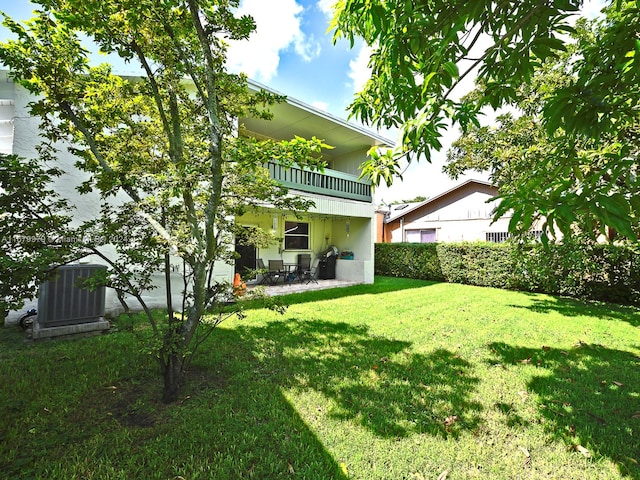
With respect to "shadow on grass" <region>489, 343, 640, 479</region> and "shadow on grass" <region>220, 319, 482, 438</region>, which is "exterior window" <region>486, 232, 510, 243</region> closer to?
"shadow on grass" <region>489, 343, 640, 479</region>

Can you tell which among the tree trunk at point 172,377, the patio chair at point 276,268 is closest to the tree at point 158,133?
the tree trunk at point 172,377

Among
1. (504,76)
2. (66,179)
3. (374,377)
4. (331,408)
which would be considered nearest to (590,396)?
(374,377)

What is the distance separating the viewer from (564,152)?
87.9 inches

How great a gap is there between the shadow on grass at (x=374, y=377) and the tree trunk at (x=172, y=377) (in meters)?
1.12

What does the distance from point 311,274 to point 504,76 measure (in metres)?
11.0

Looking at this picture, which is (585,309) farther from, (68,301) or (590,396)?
(68,301)

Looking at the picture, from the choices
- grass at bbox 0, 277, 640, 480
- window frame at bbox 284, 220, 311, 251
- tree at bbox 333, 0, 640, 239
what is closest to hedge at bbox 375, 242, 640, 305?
grass at bbox 0, 277, 640, 480

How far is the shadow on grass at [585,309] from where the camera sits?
24.3 feet

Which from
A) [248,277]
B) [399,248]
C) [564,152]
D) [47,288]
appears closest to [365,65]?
[564,152]

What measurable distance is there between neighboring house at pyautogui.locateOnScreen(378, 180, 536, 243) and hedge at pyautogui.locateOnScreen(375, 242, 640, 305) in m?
4.91

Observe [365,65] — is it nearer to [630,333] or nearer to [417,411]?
[417,411]

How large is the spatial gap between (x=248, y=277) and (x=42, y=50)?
3564 mm

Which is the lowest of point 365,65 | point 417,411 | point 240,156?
point 417,411

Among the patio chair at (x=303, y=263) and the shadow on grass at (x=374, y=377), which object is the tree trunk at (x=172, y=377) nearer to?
the shadow on grass at (x=374, y=377)
